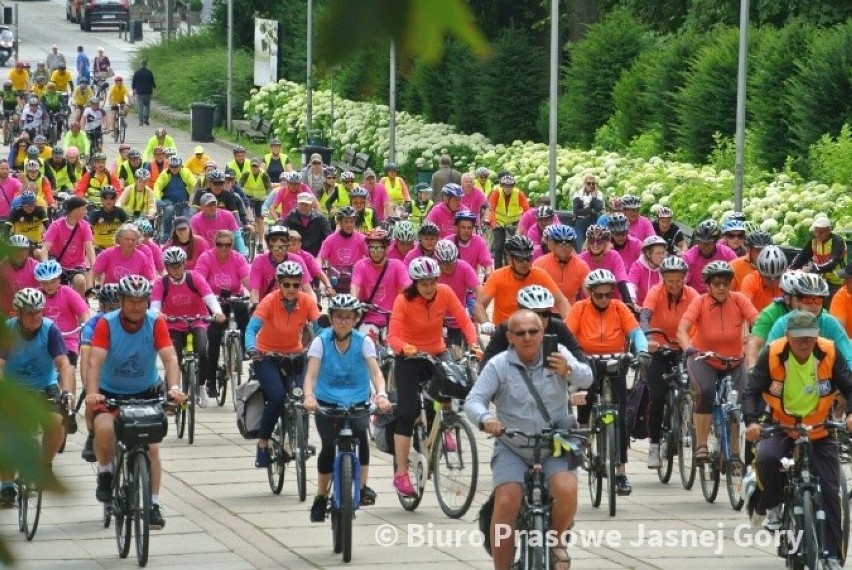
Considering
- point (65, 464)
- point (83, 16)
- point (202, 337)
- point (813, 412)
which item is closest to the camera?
point (65, 464)

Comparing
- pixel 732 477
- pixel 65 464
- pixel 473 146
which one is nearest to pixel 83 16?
pixel 473 146

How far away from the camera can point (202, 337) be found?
17.0 meters

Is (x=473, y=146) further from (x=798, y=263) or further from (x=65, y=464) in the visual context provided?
(x=65, y=464)

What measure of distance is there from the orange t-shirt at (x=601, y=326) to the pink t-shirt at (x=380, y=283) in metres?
3.09

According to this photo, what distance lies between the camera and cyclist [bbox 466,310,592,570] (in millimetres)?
8742

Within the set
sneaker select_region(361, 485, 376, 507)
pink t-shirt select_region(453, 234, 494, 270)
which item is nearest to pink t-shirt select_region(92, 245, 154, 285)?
pink t-shirt select_region(453, 234, 494, 270)

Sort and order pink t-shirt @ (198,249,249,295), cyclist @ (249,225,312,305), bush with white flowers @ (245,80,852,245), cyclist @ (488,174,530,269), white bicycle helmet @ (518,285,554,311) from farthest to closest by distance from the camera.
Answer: cyclist @ (488,174,530,269) < bush with white flowers @ (245,80,852,245) < pink t-shirt @ (198,249,249,295) < cyclist @ (249,225,312,305) < white bicycle helmet @ (518,285,554,311)

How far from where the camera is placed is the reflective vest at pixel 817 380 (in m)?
9.98

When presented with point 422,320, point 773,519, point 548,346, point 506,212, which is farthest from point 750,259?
point 506,212

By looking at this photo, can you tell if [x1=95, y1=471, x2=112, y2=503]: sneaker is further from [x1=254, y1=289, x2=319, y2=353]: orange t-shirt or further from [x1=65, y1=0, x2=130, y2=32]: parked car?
[x1=65, y1=0, x2=130, y2=32]: parked car

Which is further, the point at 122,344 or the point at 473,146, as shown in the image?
the point at 473,146

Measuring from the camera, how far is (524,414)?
894 centimetres

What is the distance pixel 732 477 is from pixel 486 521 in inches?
176

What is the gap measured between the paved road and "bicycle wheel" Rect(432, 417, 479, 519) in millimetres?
127
